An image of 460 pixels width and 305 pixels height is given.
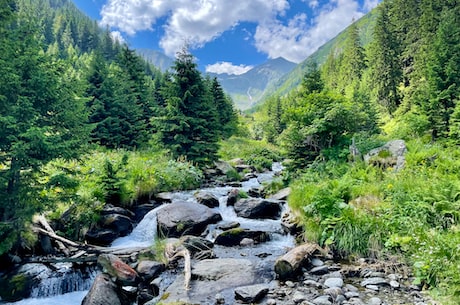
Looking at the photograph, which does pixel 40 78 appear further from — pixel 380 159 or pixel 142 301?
pixel 380 159

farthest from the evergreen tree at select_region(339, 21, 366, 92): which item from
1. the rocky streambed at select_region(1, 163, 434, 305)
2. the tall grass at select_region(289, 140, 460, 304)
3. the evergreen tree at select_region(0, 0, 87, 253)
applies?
the evergreen tree at select_region(0, 0, 87, 253)

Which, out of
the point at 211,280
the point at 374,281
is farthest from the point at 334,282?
the point at 211,280

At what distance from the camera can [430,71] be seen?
77.5 ft

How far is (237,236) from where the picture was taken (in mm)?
9742

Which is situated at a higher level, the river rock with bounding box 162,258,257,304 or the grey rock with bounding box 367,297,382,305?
the river rock with bounding box 162,258,257,304

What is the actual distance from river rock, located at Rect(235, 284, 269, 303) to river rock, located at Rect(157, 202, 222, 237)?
4.35 metres

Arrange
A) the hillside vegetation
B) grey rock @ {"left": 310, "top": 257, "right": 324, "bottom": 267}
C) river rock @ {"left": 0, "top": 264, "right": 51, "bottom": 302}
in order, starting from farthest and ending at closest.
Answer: grey rock @ {"left": 310, "top": 257, "right": 324, "bottom": 267}, river rock @ {"left": 0, "top": 264, "right": 51, "bottom": 302}, the hillside vegetation

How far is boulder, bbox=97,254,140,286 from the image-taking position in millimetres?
6880

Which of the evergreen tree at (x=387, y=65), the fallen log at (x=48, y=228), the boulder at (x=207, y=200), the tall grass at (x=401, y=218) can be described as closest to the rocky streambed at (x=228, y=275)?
the tall grass at (x=401, y=218)

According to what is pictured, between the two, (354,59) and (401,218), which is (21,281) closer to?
(401,218)

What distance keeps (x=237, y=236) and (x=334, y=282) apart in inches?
157

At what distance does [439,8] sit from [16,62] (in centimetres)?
5582

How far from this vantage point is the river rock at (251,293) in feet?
19.4

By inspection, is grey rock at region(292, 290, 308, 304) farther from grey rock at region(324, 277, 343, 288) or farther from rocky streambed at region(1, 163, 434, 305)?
grey rock at region(324, 277, 343, 288)
